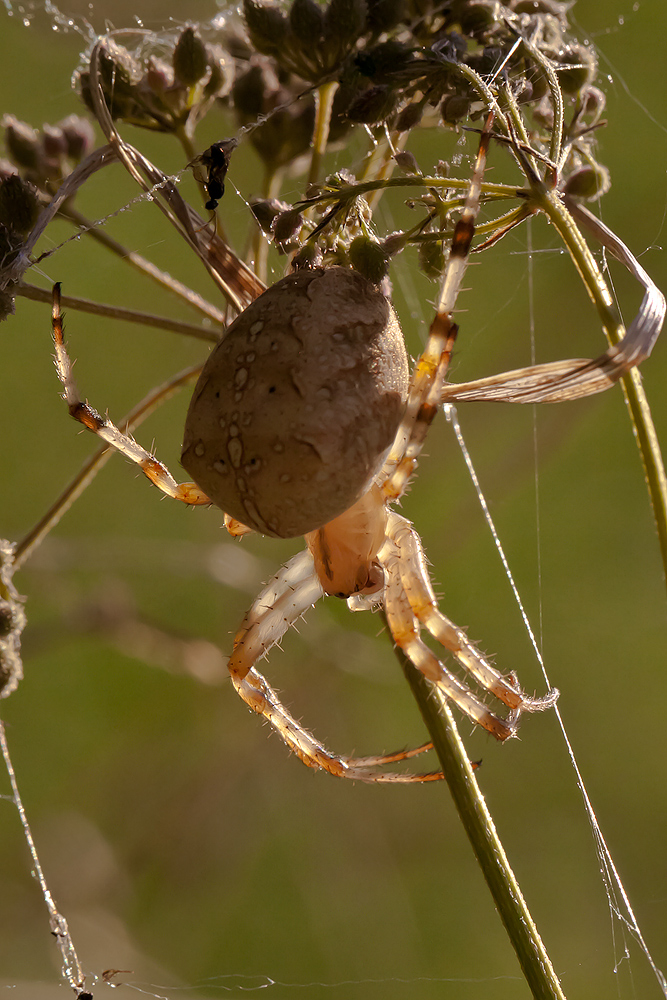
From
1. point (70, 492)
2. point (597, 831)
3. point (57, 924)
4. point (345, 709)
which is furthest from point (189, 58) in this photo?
point (345, 709)

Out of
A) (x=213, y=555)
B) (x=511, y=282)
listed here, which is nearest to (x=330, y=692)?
(x=213, y=555)

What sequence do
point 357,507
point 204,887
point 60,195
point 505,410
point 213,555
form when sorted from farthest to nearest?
point 204,887
point 505,410
point 213,555
point 357,507
point 60,195

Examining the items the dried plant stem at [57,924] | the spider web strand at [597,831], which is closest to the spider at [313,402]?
the spider web strand at [597,831]

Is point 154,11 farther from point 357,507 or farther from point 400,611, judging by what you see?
point 400,611

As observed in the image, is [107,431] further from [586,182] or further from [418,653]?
[586,182]

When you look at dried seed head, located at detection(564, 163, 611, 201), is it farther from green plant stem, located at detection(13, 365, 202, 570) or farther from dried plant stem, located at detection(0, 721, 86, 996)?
dried plant stem, located at detection(0, 721, 86, 996)

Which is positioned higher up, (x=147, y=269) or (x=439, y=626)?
(x=147, y=269)
